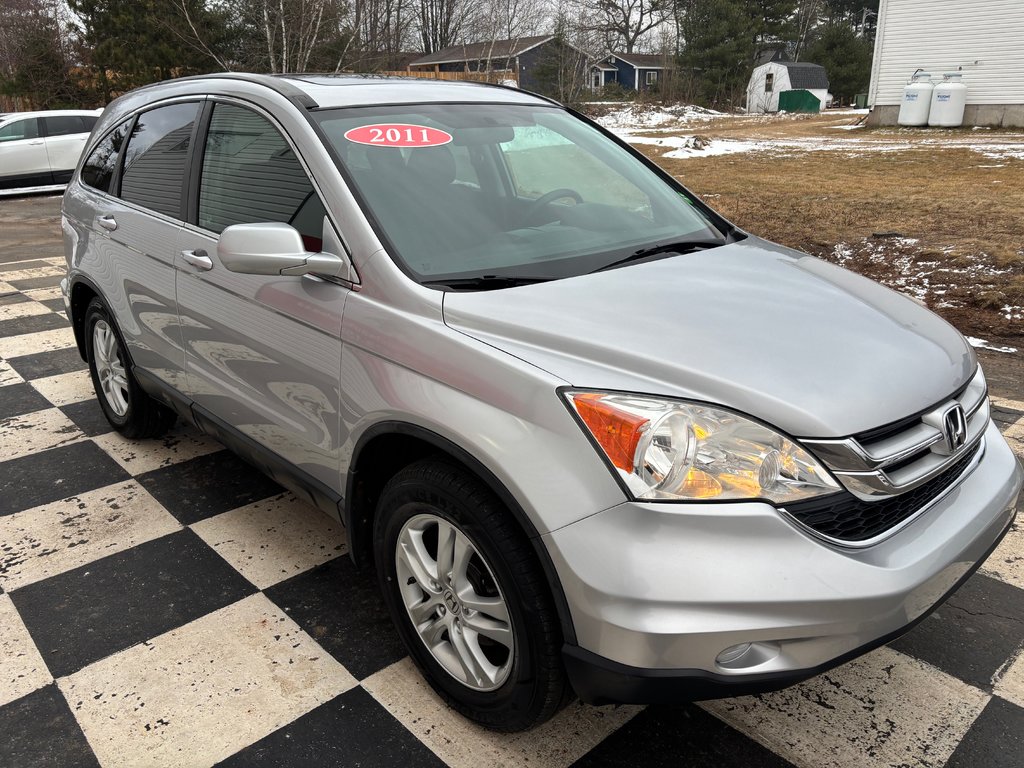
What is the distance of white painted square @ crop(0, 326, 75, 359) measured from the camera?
5.68 m

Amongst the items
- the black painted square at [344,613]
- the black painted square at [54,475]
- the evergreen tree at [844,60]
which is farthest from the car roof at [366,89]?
the evergreen tree at [844,60]

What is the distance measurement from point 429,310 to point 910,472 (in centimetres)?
125

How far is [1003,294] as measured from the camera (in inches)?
239

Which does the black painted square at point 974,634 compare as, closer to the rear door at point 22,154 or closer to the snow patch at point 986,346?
the snow patch at point 986,346

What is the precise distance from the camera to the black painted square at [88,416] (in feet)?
14.3

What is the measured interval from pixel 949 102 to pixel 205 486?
86.8ft

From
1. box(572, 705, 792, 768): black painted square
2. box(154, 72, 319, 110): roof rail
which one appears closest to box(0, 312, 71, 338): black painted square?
box(154, 72, 319, 110): roof rail

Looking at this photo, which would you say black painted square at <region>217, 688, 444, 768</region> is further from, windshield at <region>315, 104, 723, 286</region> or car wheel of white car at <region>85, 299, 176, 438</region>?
car wheel of white car at <region>85, 299, 176, 438</region>

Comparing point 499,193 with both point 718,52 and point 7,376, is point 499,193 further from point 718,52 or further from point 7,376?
point 718,52

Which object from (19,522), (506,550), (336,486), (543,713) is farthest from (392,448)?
(19,522)

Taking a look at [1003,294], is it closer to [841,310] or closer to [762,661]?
[841,310]

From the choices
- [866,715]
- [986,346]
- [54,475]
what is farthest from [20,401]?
Answer: [986,346]

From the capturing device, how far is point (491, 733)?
7.25 ft

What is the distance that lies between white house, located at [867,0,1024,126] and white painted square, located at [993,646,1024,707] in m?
26.5
